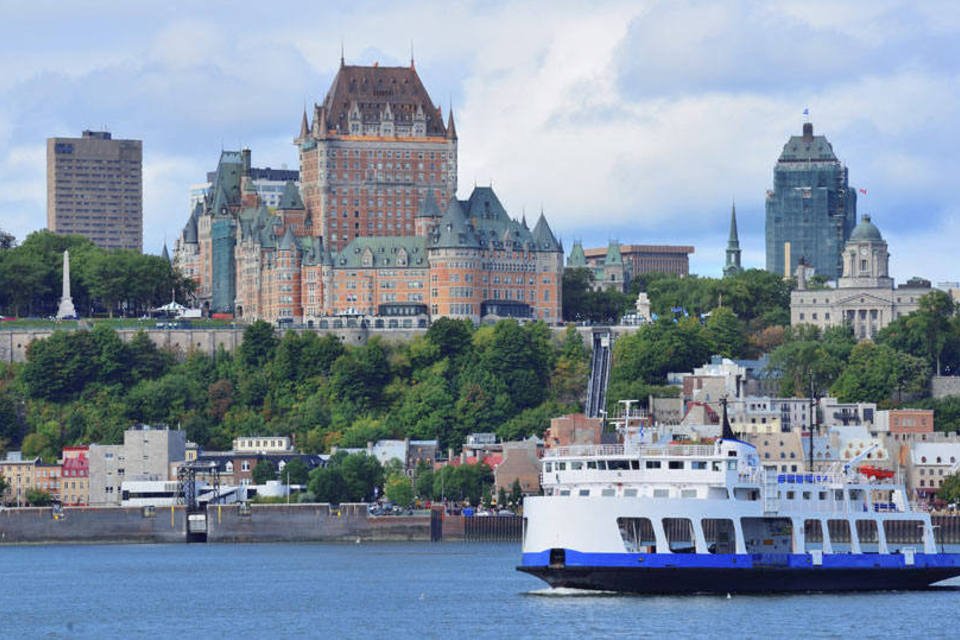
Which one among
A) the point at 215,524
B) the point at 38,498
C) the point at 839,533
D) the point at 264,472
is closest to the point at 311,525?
the point at 215,524

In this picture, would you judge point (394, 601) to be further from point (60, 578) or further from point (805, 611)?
point (60, 578)

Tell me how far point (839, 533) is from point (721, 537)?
16.0 metres

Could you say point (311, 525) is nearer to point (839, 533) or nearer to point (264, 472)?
point (264, 472)

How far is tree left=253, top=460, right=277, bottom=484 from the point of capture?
19312 centimetres

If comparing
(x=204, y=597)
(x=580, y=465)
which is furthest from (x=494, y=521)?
(x=580, y=465)

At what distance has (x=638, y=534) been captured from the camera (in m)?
108

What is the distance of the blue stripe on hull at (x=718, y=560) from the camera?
106 m

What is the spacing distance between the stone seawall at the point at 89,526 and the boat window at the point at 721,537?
265 ft

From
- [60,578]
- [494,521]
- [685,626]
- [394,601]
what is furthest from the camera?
[494,521]

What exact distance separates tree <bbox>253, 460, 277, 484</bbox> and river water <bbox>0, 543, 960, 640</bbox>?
130 ft

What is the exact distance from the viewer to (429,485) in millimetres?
189625

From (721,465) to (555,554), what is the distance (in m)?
7.33

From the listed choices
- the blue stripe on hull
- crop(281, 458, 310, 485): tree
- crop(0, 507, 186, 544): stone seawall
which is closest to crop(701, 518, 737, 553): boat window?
the blue stripe on hull

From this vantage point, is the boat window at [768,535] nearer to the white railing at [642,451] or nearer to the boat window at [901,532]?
the white railing at [642,451]
